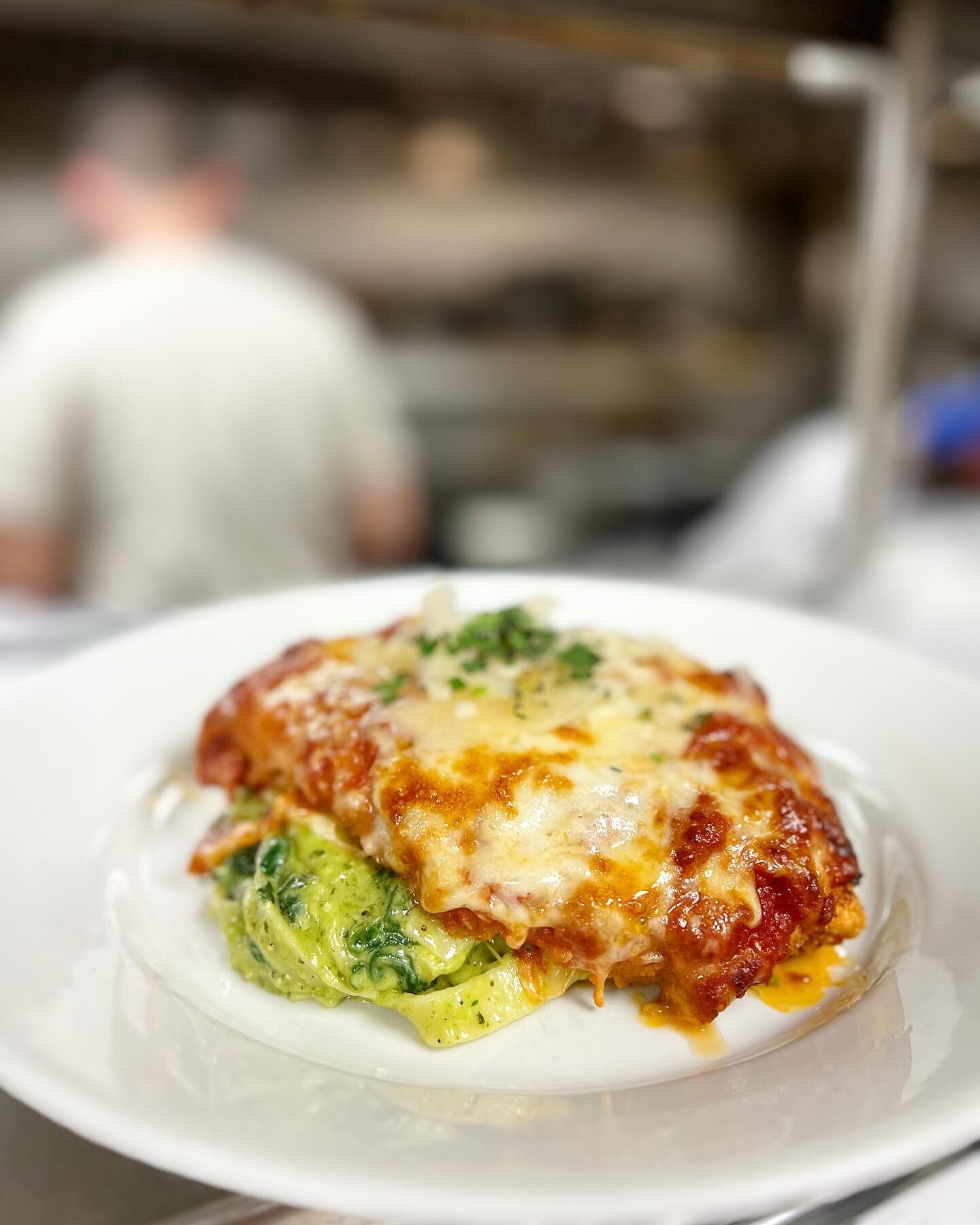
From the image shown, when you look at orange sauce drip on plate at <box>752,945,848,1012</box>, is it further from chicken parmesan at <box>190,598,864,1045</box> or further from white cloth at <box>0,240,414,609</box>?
white cloth at <box>0,240,414,609</box>

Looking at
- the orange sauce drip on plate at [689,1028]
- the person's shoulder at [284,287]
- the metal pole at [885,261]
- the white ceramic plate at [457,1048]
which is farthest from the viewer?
the person's shoulder at [284,287]

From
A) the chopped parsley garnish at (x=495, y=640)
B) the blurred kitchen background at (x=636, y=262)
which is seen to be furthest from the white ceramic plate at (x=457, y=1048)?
the blurred kitchen background at (x=636, y=262)

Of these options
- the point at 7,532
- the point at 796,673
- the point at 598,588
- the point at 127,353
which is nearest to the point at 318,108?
the point at 127,353

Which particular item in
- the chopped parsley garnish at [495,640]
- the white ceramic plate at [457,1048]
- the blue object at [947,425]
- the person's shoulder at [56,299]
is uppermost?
the person's shoulder at [56,299]

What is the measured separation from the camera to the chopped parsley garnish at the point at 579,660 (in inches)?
52.8

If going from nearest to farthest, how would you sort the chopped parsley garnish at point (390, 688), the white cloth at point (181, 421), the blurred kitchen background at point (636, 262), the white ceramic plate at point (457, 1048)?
the white ceramic plate at point (457, 1048), the chopped parsley garnish at point (390, 688), the blurred kitchen background at point (636, 262), the white cloth at point (181, 421)

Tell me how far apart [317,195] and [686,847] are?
427 centimetres

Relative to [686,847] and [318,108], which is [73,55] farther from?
[686,847]

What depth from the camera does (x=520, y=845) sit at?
108 cm

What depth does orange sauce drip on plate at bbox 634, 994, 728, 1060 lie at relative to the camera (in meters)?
1.01

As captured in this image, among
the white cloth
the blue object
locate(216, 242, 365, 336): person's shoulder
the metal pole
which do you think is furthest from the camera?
the blue object

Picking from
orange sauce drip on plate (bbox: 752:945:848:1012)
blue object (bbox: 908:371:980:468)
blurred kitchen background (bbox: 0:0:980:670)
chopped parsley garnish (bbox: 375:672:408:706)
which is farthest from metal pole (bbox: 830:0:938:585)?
orange sauce drip on plate (bbox: 752:945:848:1012)

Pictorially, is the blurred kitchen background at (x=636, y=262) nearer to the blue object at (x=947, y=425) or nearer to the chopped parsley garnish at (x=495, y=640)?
the blue object at (x=947, y=425)

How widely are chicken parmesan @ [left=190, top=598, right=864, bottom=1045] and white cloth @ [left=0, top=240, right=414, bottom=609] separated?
237 cm
